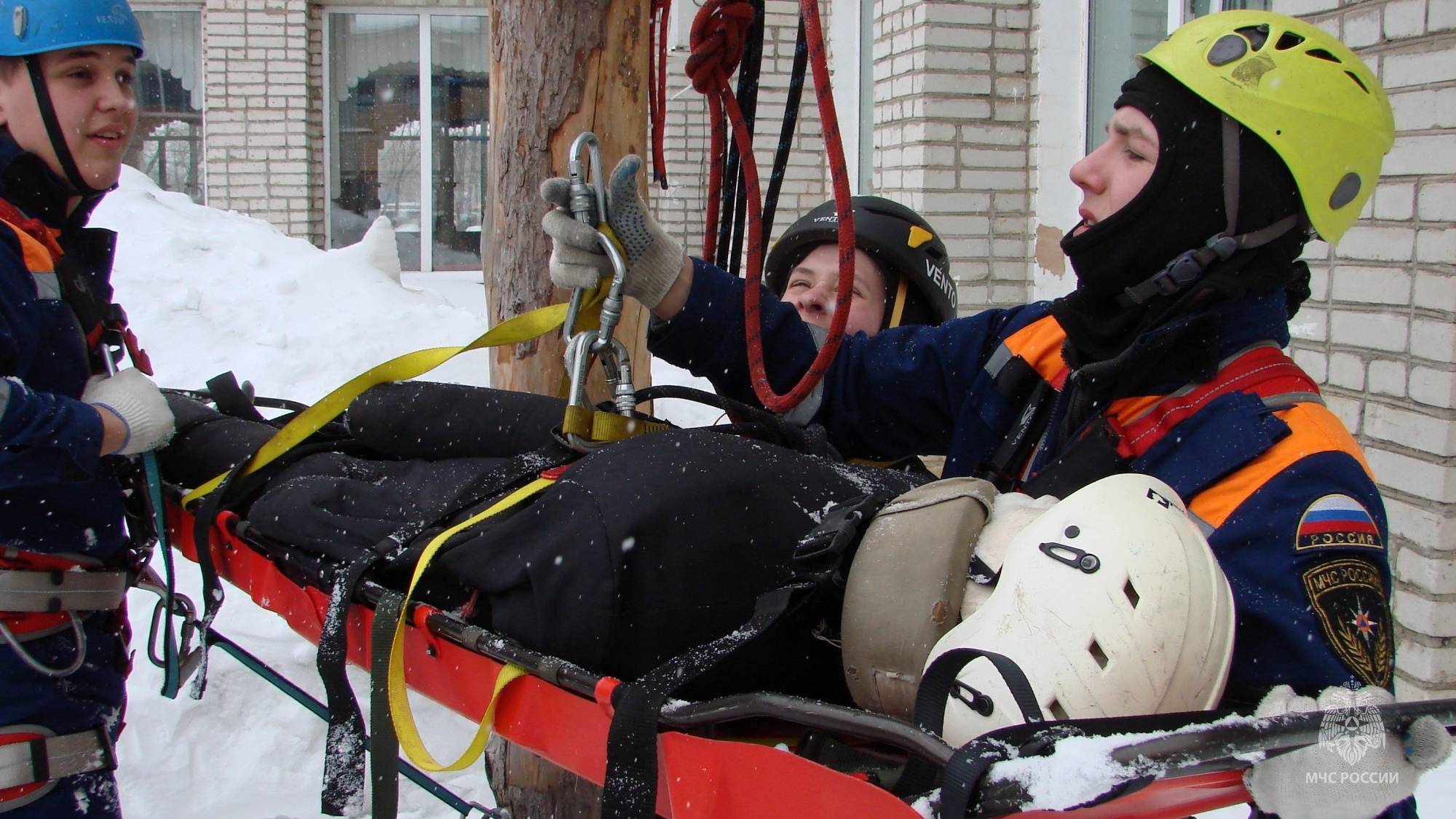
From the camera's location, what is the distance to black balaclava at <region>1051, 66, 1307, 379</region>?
1.58 meters

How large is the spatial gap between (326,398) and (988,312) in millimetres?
1328

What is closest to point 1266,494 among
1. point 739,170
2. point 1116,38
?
point 739,170

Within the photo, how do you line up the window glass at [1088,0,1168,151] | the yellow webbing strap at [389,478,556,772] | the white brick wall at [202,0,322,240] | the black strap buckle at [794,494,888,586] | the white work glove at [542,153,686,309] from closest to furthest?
the black strap buckle at [794,494,888,586], the yellow webbing strap at [389,478,556,772], the white work glove at [542,153,686,309], the window glass at [1088,0,1168,151], the white brick wall at [202,0,322,240]

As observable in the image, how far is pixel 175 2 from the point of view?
1021 cm

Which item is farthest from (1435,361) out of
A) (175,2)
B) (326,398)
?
(175,2)

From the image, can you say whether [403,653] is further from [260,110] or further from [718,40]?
[260,110]

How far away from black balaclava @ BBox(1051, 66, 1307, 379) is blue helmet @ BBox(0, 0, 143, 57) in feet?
6.38

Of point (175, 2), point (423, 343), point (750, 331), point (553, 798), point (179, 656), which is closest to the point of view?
point (750, 331)

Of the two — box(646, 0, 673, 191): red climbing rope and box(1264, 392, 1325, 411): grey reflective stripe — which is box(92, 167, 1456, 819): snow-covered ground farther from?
box(646, 0, 673, 191): red climbing rope

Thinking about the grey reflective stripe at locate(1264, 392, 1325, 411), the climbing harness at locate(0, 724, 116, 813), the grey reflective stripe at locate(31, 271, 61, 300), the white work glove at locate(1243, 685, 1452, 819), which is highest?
the grey reflective stripe at locate(31, 271, 61, 300)

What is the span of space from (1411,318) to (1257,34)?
5.69 ft

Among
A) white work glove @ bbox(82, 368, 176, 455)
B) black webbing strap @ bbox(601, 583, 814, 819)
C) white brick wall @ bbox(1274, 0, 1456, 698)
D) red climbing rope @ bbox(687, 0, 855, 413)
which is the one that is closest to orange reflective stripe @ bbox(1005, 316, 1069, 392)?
red climbing rope @ bbox(687, 0, 855, 413)

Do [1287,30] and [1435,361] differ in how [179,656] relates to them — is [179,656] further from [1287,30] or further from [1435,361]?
[1435,361]

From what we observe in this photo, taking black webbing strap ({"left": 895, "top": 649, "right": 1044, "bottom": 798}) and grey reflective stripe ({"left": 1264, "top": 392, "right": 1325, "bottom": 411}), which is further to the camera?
grey reflective stripe ({"left": 1264, "top": 392, "right": 1325, "bottom": 411})
